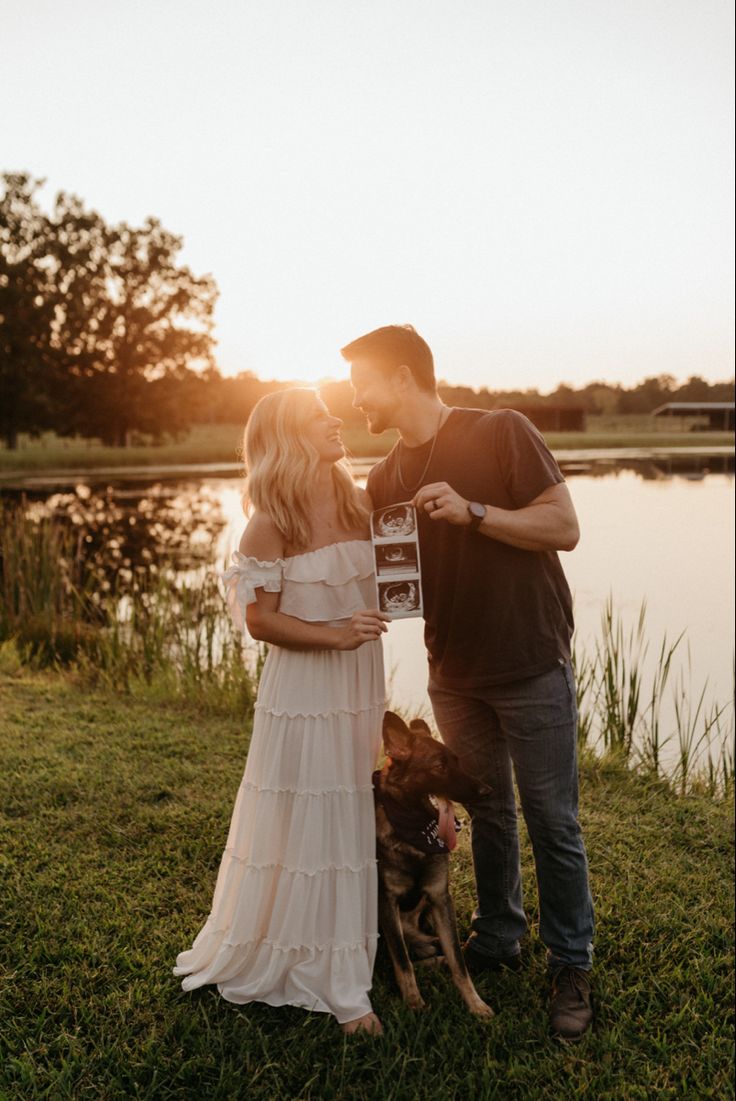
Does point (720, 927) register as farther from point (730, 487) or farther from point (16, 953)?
point (730, 487)

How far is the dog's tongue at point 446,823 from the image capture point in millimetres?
3070

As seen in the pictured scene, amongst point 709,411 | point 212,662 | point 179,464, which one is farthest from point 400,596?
point 709,411

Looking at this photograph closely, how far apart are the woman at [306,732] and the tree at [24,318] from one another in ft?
137

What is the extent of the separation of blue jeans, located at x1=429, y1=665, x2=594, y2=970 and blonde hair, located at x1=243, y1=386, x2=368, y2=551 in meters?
0.89

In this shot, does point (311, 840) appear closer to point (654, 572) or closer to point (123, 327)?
point (654, 572)

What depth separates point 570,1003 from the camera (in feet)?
10.1

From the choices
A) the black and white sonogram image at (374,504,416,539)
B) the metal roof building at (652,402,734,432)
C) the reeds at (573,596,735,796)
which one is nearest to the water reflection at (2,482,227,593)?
the reeds at (573,596,735,796)

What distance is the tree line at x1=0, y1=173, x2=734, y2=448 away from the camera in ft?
138

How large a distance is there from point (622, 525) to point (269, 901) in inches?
636

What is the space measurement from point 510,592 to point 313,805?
1013 millimetres

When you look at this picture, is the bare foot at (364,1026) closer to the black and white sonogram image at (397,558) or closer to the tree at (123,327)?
the black and white sonogram image at (397,558)

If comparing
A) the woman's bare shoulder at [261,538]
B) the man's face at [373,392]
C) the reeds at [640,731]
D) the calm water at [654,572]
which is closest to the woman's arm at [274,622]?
the woman's bare shoulder at [261,538]

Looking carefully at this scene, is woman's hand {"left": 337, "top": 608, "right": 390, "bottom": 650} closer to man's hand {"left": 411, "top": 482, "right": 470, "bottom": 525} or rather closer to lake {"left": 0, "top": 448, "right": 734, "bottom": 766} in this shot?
man's hand {"left": 411, "top": 482, "right": 470, "bottom": 525}

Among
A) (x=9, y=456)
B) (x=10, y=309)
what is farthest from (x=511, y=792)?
(x=10, y=309)
